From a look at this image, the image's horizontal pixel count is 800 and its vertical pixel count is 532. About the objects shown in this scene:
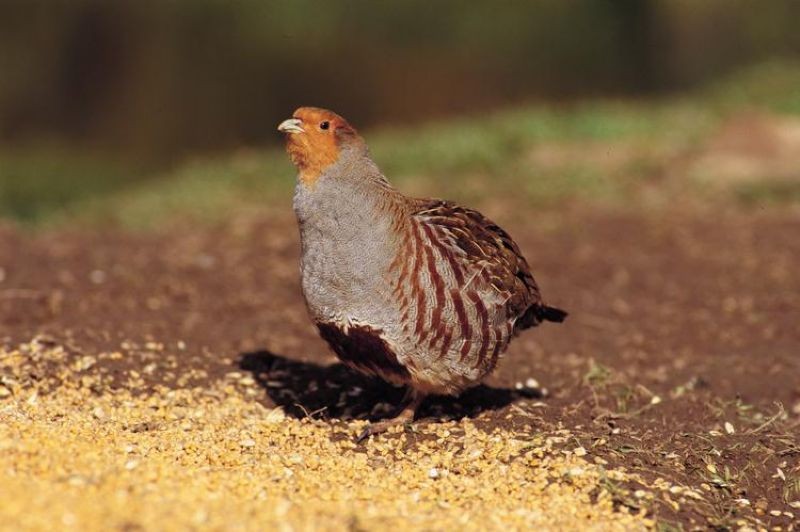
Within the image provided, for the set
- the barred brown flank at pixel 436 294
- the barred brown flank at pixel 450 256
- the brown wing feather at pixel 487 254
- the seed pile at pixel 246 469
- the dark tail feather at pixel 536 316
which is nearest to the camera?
the seed pile at pixel 246 469

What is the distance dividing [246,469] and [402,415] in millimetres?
1041

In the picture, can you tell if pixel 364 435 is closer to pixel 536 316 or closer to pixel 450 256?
pixel 450 256

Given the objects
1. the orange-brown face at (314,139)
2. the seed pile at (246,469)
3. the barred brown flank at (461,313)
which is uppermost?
the orange-brown face at (314,139)

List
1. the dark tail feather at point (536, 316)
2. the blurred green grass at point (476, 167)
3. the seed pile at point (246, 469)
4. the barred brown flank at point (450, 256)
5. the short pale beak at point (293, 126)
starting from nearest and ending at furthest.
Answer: the seed pile at point (246, 469)
the short pale beak at point (293, 126)
the barred brown flank at point (450, 256)
the dark tail feather at point (536, 316)
the blurred green grass at point (476, 167)

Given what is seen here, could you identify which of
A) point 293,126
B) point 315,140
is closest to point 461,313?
point 315,140

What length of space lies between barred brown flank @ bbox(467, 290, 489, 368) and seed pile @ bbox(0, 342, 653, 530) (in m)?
0.34

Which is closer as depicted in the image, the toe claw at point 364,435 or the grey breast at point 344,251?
the grey breast at point 344,251

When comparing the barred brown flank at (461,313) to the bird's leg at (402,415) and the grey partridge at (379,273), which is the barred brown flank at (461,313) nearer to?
the grey partridge at (379,273)

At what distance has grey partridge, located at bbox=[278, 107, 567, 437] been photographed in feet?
16.9

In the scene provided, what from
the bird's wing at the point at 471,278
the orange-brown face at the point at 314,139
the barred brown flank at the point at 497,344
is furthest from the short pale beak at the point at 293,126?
the barred brown flank at the point at 497,344

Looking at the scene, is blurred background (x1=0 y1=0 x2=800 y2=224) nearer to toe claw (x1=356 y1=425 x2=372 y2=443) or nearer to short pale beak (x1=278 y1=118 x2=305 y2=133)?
toe claw (x1=356 y1=425 x2=372 y2=443)

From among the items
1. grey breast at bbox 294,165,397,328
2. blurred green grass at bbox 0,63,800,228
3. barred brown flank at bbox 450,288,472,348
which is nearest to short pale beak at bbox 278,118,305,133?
grey breast at bbox 294,165,397,328

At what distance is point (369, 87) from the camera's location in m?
22.4

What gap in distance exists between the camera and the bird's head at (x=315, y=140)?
515 cm
